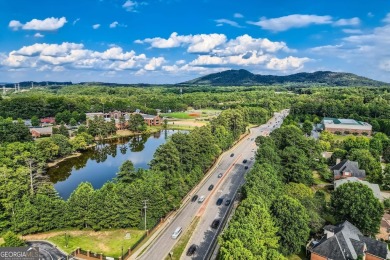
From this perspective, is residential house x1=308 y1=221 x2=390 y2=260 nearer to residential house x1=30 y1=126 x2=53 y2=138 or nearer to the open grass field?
the open grass field

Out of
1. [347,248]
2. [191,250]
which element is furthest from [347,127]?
[191,250]

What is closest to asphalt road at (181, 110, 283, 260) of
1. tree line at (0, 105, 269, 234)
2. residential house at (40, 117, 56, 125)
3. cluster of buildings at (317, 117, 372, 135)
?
tree line at (0, 105, 269, 234)

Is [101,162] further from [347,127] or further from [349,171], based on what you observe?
[347,127]

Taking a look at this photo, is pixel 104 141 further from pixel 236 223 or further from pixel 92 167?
pixel 236 223

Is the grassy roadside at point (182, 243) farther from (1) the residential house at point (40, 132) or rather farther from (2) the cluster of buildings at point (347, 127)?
(2) the cluster of buildings at point (347, 127)

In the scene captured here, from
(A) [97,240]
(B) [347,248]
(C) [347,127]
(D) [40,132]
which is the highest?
(C) [347,127]

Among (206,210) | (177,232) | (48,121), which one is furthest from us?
(48,121)

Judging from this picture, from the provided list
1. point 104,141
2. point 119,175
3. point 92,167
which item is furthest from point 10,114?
point 119,175
